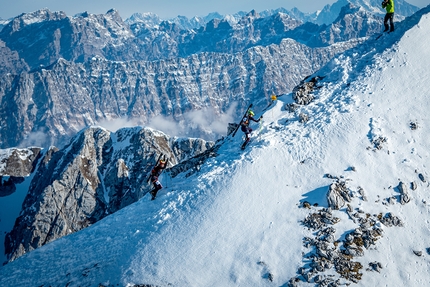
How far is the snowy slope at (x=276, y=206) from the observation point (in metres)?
20.9

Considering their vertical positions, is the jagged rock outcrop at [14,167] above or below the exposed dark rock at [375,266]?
above

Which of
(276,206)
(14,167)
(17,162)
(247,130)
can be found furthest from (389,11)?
(17,162)

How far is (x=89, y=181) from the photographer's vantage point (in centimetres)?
14038

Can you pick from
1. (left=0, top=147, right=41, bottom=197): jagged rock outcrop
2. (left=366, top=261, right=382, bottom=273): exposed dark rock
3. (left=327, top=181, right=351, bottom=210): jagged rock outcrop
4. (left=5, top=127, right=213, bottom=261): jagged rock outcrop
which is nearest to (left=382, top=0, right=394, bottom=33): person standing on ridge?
(left=327, top=181, right=351, bottom=210): jagged rock outcrop

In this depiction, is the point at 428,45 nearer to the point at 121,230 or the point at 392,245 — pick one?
the point at 392,245

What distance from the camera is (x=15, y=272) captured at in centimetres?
2641

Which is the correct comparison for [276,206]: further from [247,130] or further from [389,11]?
[389,11]

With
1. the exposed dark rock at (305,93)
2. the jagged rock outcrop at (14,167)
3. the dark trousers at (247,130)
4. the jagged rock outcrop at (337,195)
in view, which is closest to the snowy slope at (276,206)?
the jagged rock outcrop at (337,195)

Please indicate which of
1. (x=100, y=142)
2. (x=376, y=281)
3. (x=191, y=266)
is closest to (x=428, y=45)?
(x=376, y=281)

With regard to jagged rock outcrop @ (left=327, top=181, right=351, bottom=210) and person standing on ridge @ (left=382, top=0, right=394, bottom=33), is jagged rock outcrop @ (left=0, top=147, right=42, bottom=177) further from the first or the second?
jagged rock outcrop @ (left=327, top=181, right=351, bottom=210)

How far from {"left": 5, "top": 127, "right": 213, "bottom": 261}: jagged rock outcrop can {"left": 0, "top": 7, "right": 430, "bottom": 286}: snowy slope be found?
10048 centimetres

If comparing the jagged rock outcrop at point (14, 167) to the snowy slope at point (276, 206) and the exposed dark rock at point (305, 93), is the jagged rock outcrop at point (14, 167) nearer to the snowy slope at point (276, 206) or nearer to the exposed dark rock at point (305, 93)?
the snowy slope at point (276, 206)

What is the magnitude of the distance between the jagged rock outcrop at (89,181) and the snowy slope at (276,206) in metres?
100

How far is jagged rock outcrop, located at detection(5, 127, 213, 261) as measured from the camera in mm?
132750
